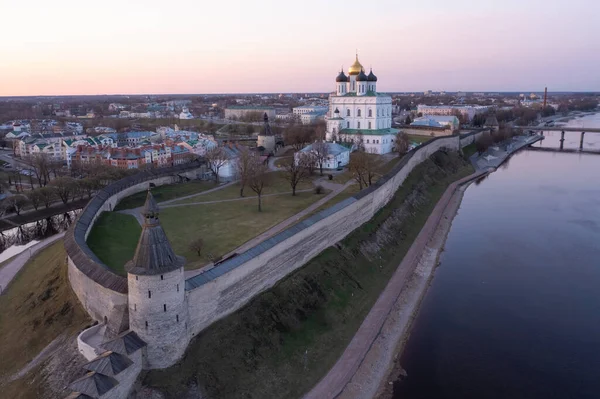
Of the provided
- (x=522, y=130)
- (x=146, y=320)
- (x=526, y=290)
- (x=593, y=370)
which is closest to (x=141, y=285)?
(x=146, y=320)

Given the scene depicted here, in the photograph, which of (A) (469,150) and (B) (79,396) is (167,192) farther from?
(A) (469,150)

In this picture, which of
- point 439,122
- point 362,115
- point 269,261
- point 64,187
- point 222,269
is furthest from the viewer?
point 439,122

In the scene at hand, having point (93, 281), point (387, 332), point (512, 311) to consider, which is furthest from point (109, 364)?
point (512, 311)

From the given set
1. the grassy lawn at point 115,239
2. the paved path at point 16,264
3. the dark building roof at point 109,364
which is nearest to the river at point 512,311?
the dark building roof at point 109,364

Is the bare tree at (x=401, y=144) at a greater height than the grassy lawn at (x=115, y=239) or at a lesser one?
greater

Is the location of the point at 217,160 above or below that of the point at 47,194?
above

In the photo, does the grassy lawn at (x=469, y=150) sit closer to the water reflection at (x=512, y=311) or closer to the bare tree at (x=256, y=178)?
the water reflection at (x=512, y=311)

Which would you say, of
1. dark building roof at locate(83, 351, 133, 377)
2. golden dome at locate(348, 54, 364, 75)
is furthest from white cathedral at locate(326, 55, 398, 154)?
Result: dark building roof at locate(83, 351, 133, 377)
